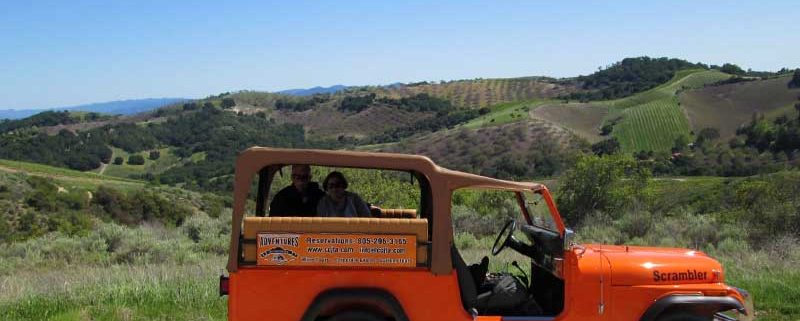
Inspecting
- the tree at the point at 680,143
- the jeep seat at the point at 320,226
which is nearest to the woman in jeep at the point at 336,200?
the jeep seat at the point at 320,226

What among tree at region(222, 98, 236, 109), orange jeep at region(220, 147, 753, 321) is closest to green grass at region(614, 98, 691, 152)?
orange jeep at region(220, 147, 753, 321)

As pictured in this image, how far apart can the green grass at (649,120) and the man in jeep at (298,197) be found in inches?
3093

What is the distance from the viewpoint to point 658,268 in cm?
495

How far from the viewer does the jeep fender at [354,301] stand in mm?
4516

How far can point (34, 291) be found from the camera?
301 inches

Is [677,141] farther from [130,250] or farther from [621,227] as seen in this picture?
[130,250]

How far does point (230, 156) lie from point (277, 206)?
4373 inches

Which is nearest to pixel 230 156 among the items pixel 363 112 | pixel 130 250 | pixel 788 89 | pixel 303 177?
pixel 363 112

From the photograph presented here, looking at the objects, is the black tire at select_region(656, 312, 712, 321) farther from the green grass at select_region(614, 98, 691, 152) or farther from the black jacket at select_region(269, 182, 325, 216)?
the green grass at select_region(614, 98, 691, 152)

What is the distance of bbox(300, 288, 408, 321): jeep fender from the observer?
4516 millimetres

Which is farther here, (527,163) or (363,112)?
(363,112)

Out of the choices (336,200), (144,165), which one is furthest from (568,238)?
(144,165)

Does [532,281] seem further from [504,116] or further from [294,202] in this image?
[504,116]

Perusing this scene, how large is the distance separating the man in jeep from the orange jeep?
67cm
